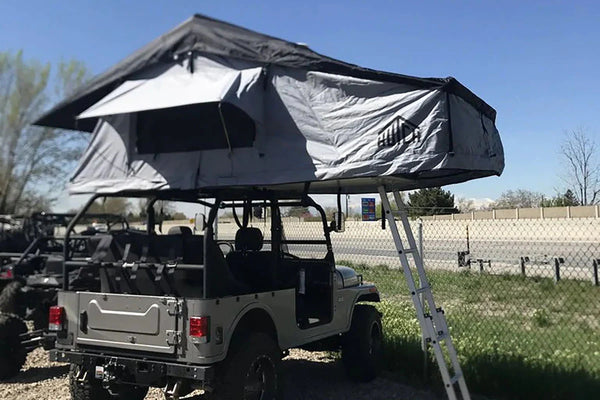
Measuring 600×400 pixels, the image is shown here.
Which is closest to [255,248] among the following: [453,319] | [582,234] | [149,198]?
[149,198]

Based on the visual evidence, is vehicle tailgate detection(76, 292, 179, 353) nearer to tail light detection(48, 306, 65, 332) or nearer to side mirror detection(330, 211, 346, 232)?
tail light detection(48, 306, 65, 332)

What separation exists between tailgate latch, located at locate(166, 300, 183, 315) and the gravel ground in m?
1.71

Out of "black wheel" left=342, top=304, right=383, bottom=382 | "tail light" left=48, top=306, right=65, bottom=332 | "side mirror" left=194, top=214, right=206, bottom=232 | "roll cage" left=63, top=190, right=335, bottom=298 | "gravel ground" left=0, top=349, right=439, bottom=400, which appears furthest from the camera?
"black wheel" left=342, top=304, right=383, bottom=382

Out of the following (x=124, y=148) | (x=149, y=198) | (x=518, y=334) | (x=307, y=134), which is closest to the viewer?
(x=307, y=134)

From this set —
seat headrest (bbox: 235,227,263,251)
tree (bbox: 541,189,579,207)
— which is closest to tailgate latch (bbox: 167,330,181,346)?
seat headrest (bbox: 235,227,263,251)

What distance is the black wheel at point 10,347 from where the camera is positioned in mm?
6238

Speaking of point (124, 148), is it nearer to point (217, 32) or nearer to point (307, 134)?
point (217, 32)

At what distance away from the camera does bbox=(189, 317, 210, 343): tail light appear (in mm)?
4098

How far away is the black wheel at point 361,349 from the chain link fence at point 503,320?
0.48 m

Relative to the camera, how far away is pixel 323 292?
5.92 metres

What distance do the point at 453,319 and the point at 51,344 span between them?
5.67 m

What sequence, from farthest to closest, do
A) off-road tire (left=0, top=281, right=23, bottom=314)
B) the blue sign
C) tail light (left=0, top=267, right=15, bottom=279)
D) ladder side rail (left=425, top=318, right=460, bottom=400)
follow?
the blue sign
tail light (left=0, top=267, right=15, bottom=279)
off-road tire (left=0, top=281, right=23, bottom=314)
ladder side rail (left=425, top=318, right=460, bottom=400)

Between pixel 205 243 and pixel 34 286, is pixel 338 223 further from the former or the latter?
pixel 34 286

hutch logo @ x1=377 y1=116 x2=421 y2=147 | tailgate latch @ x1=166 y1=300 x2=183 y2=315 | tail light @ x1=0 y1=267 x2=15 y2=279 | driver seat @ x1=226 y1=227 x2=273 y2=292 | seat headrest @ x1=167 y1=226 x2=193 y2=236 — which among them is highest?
hutch logo @ x1=377 y1=116 x2=421 y2=147
